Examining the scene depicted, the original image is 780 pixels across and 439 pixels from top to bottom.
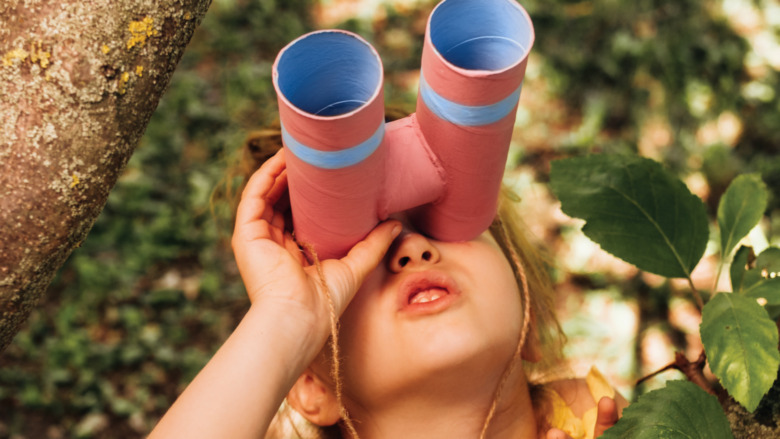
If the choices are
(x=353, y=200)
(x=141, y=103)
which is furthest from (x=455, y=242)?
(x=141, y=103)

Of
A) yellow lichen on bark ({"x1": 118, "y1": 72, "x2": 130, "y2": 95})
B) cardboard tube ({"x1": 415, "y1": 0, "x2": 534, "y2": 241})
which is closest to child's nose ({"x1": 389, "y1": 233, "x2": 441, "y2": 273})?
cardboard tube ({"x1": 415, "y1": 0, "x2": 534, "y2": 241})

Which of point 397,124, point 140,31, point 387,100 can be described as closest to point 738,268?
point 397,124

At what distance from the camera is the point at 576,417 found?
170 centimetres

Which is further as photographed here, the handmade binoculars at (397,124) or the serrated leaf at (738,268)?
the serrated leaf at (738,268)

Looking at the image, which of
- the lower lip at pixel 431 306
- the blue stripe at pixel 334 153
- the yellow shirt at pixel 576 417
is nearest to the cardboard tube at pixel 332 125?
the blue stripe at pixel 334 153

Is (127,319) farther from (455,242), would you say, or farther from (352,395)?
(455,242)

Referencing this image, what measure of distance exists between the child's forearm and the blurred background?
1.37 m

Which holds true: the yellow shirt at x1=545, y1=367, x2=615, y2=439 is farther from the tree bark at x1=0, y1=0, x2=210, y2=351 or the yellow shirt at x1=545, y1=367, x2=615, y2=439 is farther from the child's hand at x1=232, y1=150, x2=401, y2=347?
the tree bark at x1=0, y1=0, x2=210, y2=351

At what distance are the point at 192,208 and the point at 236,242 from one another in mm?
1854

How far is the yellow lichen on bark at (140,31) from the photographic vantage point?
3.09ft

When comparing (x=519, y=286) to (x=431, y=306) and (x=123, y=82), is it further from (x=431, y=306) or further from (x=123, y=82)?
(x=123, y=82)

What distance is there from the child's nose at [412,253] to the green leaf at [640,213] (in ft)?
0.83

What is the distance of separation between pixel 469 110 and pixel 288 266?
39 centimetres

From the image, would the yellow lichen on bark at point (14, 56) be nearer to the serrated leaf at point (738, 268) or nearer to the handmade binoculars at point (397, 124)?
the handmade binoculars at point (397, 124)
